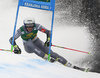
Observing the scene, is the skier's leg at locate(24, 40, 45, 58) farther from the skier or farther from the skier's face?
the skier's face

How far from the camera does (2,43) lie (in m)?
9.37

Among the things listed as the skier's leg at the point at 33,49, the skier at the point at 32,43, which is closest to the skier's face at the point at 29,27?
the skier at the point at 32,43

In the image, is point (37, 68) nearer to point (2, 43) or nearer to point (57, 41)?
point (2, 43)

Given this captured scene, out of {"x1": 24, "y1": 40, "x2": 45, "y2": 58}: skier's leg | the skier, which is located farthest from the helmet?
{"x1": 24, "y1": 40, "x2": 45, "y2": 58}: skier's leg

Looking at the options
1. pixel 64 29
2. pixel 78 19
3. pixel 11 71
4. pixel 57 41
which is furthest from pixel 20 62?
pixel 78 19

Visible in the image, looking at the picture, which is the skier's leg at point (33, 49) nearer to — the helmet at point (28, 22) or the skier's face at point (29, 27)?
the skier's face at point (29, 27)

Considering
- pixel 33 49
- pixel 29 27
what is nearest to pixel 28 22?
pixel 29 27

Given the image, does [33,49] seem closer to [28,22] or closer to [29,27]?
[29,27]

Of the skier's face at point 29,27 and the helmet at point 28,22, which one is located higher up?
the helmet at point 28,22

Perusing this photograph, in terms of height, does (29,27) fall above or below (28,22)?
below

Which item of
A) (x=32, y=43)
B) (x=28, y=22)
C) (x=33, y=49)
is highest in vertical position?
(x=28, y=22)

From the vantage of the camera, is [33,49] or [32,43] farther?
[32,43]

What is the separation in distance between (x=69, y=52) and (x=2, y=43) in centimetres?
327

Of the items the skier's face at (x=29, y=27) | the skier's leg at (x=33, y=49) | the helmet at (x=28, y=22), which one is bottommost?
the skier's leg at (x=33, y=49)
